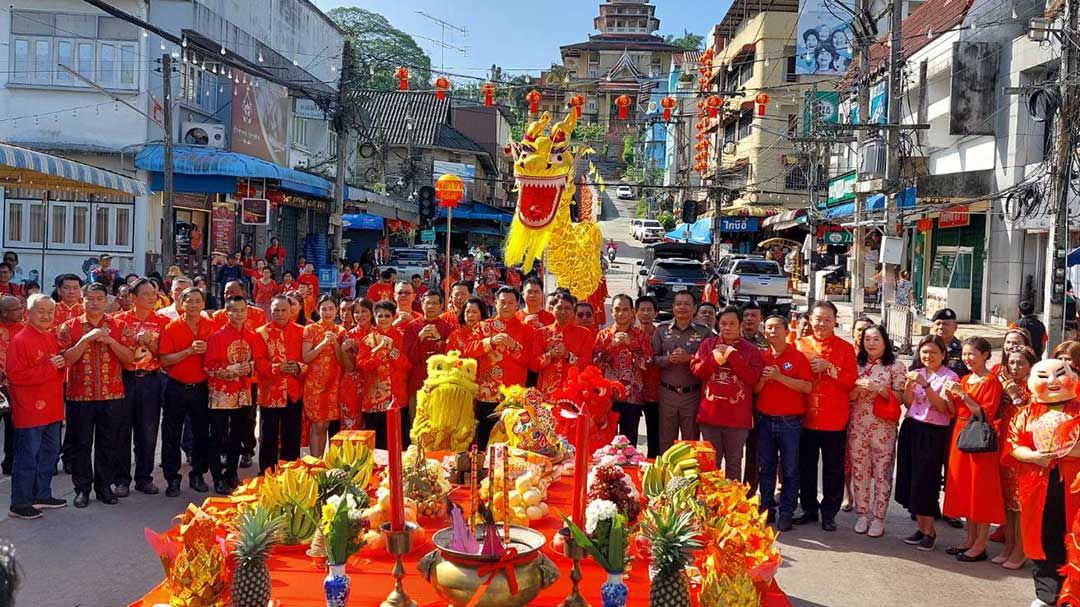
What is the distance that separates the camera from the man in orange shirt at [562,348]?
A: 23.4 feet

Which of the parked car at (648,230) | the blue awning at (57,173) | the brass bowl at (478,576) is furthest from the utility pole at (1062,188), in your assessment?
the parked car at (648,230)

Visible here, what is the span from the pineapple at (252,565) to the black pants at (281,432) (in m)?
4.12

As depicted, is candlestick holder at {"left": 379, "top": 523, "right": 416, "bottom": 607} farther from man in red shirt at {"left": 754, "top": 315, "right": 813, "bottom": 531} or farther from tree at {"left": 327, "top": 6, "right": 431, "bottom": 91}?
tree at {"left": 327, "top": 6, "right": 431, "bottom": 91}

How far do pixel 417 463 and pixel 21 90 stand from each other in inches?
666

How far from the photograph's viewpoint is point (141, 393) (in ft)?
22.6

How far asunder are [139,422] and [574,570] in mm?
4962

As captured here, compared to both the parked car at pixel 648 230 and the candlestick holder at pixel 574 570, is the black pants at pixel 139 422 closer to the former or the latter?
the candlestick holder at pixel 574 570

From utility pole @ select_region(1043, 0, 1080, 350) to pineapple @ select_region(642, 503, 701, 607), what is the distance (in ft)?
34.0

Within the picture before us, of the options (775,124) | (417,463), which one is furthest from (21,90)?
(775,124)

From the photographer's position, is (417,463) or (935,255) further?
(935,255)

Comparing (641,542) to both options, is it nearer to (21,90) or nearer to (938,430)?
(938,430)

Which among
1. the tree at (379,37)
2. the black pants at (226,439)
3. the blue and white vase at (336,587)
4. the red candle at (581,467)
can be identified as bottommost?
the black pants at (226,439)

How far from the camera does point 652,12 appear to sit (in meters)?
79.2

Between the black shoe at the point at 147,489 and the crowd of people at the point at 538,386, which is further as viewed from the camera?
the black shoe at the point at 147,489
